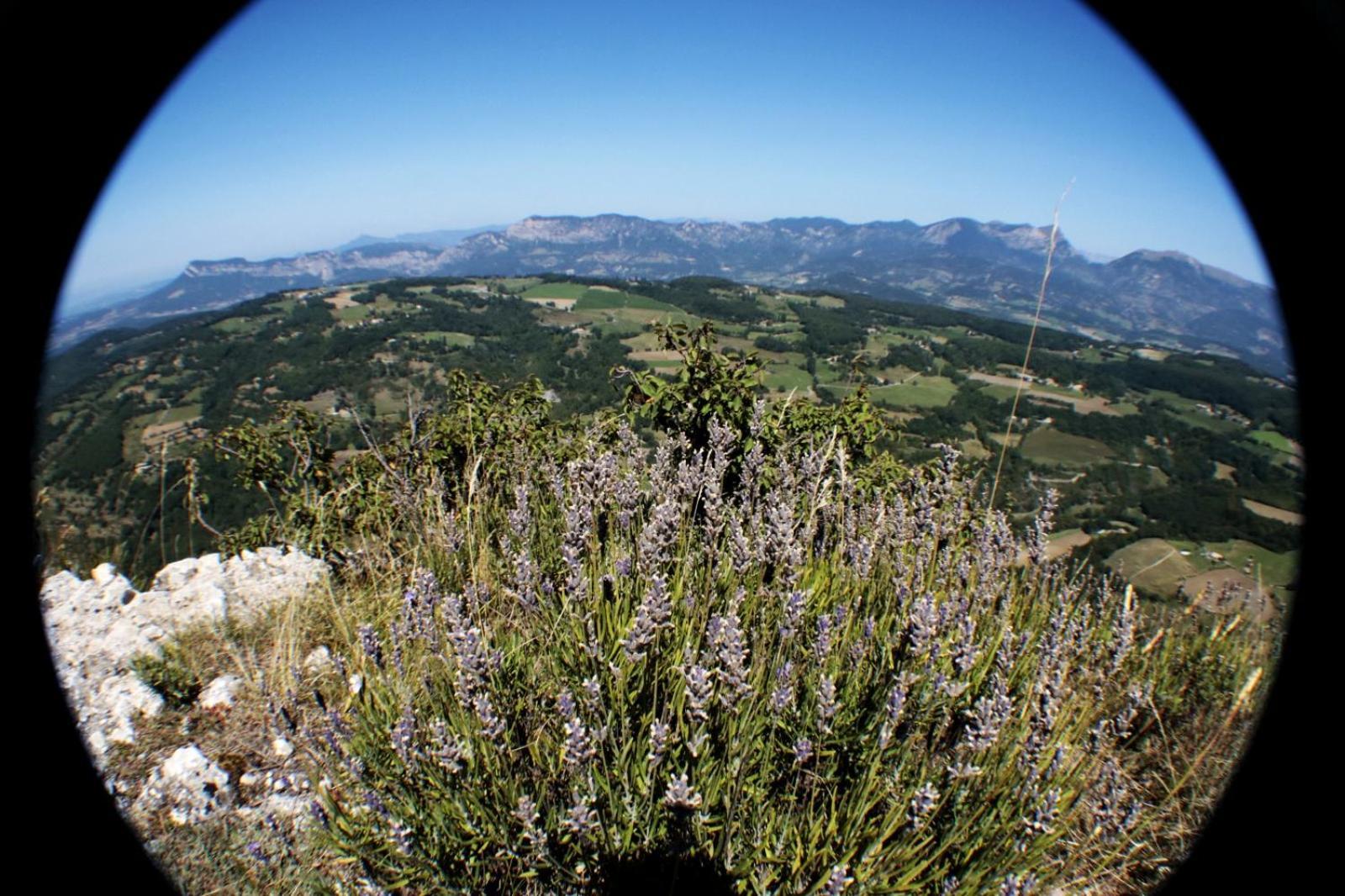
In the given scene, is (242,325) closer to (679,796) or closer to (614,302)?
(614,302)

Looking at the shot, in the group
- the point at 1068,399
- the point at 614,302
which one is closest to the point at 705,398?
the point at 1068,399

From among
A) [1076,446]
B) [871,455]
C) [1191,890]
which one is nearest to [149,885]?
[1191,890]

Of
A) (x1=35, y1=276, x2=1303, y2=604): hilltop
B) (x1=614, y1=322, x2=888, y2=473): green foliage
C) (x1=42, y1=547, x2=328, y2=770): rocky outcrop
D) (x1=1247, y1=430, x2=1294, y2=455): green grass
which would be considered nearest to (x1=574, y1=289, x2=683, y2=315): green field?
(x1=35, y1=276, x2=1303, y2=604): hilltop

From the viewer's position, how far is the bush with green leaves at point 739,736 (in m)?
1.77

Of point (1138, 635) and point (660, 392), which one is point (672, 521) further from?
point (1138, 635)

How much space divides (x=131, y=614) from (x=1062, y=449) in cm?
7692

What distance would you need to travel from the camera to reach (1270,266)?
129cm

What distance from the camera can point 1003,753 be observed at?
214cm

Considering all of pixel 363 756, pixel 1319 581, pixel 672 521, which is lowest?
pixel 363 756

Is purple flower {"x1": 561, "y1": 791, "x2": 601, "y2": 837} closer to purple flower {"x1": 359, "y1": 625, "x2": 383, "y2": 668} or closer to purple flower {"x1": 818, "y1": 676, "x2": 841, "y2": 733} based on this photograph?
purple flower {"x1": 818, "y1": 676, "x2": 841, "y2": 733}

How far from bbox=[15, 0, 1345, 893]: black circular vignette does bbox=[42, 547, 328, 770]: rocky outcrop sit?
1.48 m

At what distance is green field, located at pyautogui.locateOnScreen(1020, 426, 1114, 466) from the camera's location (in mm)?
60188

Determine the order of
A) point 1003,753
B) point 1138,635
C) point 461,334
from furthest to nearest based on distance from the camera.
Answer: point 461,334
point 1138,635
point 1003,753

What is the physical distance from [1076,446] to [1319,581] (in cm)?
7877
